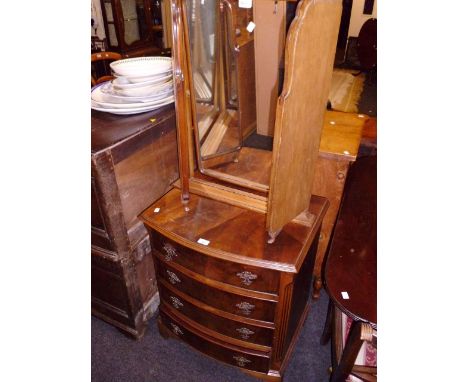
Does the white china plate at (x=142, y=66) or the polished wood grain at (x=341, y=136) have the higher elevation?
the white china plate at (x=142, y=66)

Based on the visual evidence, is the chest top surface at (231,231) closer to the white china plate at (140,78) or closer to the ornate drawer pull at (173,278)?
the ornate drawer pull at (173,278)

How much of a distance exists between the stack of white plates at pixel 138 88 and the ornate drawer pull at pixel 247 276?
83cm

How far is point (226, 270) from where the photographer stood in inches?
49.7

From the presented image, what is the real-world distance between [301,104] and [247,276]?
0.66 m

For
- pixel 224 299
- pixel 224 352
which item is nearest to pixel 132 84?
pixel 224 299

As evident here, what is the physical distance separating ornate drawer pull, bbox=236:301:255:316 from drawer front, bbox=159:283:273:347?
0.08 meters

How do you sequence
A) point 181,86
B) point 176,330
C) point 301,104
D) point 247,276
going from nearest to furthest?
point 301,104
point 181,86
point 247,276
point 176,330

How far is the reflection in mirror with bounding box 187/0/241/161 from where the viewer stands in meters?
1.14

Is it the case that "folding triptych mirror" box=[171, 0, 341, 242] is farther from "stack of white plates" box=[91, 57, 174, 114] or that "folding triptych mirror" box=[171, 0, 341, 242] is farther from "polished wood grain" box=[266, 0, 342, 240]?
"stack of white plates" box=[91, 57, 174, 114]

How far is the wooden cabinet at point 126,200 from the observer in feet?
4.42

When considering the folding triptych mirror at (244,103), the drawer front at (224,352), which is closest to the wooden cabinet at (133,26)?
the folding triptych mirror at (244,103)

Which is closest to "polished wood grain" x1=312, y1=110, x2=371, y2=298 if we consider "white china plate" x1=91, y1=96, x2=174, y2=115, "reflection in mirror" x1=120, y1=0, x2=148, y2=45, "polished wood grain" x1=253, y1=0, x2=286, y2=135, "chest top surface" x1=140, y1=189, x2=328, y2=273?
"chest top surface" x1=140, y1=189, x2=328, y2=273

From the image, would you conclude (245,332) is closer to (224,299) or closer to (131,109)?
(224,299)

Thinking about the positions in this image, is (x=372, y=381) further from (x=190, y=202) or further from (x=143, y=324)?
(x=143, y=324)
